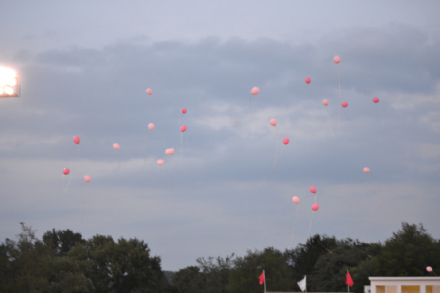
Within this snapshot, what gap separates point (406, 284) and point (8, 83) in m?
31.5

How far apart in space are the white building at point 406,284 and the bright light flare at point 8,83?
29322 mm

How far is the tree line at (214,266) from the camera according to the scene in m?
55.7

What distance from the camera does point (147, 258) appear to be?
8088 cm

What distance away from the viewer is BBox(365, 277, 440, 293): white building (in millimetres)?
47562

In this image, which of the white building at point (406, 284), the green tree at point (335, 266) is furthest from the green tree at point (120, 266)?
the white building at point (406, 284)

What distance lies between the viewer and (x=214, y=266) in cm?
9025

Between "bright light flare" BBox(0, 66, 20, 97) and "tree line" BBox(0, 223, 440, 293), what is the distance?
21.5 metres

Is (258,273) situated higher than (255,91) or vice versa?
(255,91)

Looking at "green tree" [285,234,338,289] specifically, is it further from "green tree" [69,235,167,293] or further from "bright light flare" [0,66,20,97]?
"bright light flare" [0,66,20,97]

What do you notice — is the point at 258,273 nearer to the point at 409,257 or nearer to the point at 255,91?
the point at 409,257

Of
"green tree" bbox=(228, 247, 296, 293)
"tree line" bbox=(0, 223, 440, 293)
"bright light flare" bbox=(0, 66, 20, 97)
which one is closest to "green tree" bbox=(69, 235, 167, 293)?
"tree line" bbox=(0, 223, 440, 293)

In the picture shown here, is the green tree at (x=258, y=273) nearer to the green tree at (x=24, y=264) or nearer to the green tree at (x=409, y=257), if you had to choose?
the green tree at (x=409, y=257)

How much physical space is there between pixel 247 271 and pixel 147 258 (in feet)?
41.2

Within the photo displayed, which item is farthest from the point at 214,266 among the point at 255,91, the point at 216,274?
the point at 255,91
